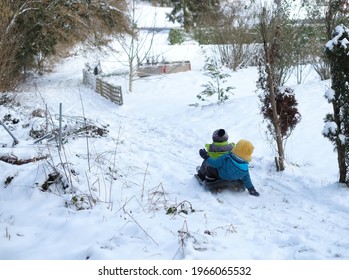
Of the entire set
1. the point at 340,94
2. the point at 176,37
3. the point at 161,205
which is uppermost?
the point at 176,37

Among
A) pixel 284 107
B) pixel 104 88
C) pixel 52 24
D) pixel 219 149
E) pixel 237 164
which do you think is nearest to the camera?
pixel 237 164

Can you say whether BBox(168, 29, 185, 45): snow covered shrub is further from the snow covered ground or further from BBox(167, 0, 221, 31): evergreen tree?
the snow covered ground

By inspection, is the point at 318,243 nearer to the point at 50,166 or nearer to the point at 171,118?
the point at 50,166

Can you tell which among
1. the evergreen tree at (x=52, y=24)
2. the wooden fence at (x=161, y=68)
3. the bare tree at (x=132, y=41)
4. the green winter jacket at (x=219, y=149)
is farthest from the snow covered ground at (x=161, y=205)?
the wooden fence at (x=161, y=68)

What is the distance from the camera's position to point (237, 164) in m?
6.02

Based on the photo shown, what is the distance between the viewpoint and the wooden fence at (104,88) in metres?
17.6

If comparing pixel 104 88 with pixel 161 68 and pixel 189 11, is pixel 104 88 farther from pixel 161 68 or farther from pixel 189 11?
pixel 189 11

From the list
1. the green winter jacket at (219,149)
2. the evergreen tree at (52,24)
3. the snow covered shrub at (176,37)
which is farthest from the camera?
the snow covered shrub at (176,37)

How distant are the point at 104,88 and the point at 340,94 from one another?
49.0ft

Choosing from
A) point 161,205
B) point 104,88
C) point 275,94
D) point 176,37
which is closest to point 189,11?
point 176,37

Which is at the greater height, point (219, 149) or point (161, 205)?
point (219, 149)

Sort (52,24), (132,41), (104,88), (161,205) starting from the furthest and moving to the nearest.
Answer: (52,24), (132,41), (104,88), (161,205)

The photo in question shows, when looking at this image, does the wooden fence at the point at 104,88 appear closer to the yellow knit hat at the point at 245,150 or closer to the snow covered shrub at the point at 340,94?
the yellow knit hat at the point at 245,150

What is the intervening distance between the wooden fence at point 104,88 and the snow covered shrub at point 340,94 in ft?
39.9
